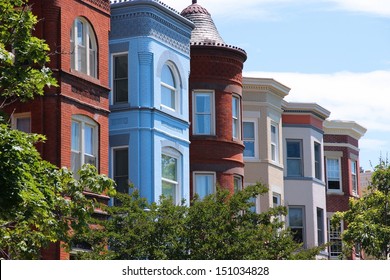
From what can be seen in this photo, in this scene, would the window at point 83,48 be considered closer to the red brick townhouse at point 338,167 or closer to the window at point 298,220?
the window at point 298,220

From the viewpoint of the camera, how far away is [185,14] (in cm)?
4144

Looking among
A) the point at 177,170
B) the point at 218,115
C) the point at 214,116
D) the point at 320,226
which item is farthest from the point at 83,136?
the point at 320,226

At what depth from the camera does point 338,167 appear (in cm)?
5562

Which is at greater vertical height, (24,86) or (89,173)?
(24,86)

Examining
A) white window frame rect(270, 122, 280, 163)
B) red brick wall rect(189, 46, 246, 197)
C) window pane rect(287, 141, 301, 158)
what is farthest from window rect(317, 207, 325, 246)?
red brick wall rect(189, 46, 246, 197)

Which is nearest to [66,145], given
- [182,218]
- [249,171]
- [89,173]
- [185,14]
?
[182,218]

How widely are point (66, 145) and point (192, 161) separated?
898 centimetres

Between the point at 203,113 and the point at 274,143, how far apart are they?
789 centimetres

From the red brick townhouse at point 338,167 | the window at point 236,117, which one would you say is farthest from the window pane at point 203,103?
the red brick townhouse at point 338,167

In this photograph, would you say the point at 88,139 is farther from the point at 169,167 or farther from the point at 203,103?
the point at 203,103

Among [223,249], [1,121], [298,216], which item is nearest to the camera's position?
[1,121]

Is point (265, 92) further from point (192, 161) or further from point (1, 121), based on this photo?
point (1, 121)

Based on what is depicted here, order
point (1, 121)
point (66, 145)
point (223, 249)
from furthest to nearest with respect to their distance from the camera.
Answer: point (66, 145)
point (223, 249)
point (1, 121)

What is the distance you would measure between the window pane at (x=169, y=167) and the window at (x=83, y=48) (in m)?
4.35
